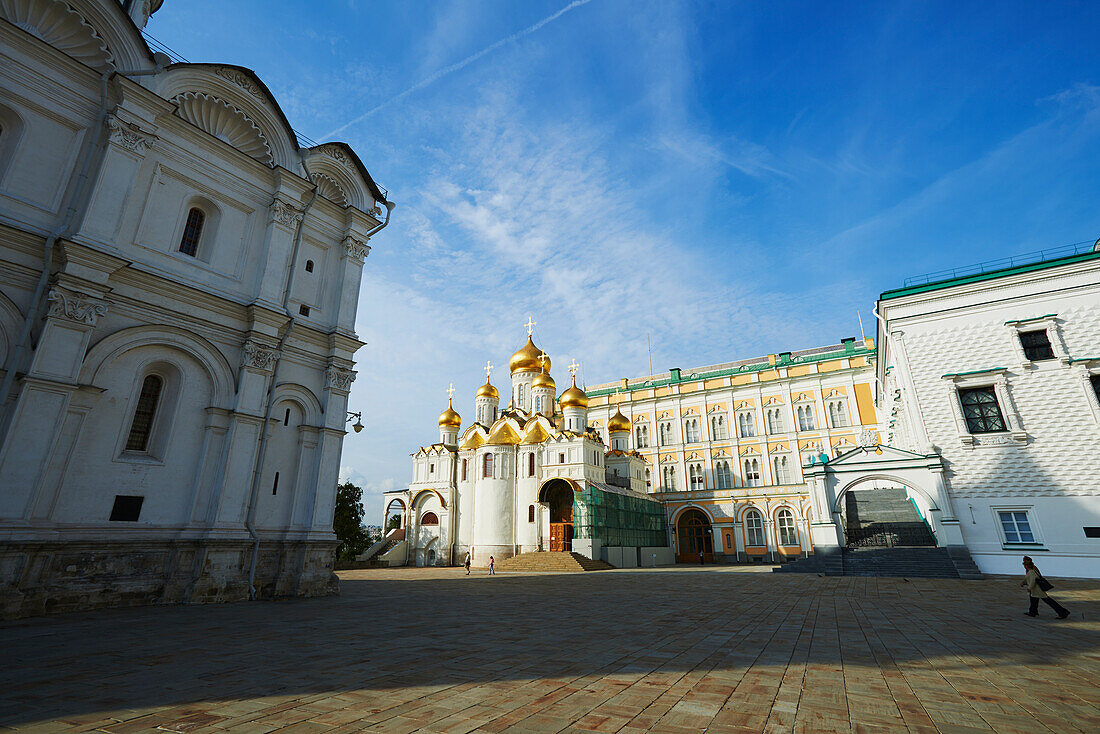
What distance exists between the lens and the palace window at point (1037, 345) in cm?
1881

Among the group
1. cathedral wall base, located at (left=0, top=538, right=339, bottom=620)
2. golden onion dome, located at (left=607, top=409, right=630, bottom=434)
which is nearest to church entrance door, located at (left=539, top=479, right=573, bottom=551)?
golden onion dome, located at (left=607, top=409, right=630, bottom=434)

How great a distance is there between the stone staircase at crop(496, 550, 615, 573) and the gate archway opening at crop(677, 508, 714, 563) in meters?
10.5

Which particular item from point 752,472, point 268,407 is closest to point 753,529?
point 752,472

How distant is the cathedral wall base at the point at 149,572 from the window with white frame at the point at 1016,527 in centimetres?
2173

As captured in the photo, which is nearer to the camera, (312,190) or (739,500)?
(312,190)

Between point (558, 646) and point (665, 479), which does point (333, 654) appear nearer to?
point (558, 646)

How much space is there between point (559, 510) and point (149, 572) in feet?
89.8

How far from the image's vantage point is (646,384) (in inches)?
1916

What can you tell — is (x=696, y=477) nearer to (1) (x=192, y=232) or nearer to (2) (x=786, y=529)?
(2) (x=786, y=529)

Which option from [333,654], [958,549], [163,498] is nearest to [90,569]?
[163,498]

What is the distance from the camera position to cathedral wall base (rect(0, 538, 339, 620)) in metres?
9.18

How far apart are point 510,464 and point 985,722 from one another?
31.8 meters

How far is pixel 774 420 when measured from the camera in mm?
39406

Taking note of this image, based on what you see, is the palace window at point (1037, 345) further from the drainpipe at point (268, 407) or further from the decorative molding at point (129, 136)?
the decorative molding at point (129, 136)
